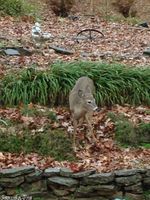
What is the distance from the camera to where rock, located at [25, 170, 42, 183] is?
7051 mm

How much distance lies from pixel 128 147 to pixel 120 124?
42 centimetres

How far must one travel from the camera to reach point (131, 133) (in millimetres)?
8180

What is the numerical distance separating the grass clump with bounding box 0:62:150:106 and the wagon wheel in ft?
11.6

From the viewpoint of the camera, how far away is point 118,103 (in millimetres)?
9188

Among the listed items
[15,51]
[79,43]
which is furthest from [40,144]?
[79,43]

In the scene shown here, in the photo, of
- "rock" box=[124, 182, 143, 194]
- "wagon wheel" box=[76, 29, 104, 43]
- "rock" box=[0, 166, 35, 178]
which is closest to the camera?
"rock" box=[0, 166, 35, 178]

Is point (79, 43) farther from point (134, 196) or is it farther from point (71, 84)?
point (134, 196)

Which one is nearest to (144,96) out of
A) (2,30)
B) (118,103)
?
(118,103)

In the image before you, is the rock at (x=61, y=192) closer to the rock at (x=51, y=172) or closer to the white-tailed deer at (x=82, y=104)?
the rock at (x=51, y=172)

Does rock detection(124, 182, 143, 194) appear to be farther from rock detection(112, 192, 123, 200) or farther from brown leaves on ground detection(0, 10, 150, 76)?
brown leaves on ground detection(0, 10, 150, 76)

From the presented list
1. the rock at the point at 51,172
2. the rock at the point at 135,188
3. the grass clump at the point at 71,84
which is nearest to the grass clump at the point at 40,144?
the rock at the point at 51,172

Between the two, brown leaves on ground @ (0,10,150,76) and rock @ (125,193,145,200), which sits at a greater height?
brown leaves on ground @ (0,10,150,76)

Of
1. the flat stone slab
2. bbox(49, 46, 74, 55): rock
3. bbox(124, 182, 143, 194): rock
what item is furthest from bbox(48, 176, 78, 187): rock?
bbox(49, 46, 74, 55): rock

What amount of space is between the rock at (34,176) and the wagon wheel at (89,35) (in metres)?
6.24
